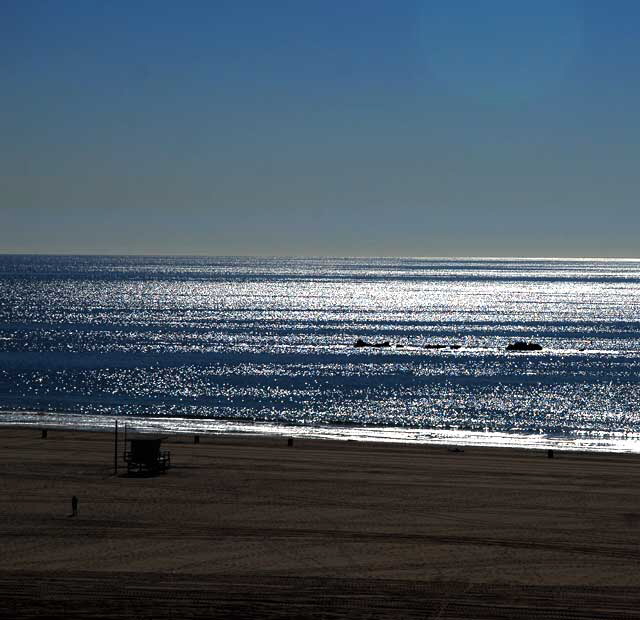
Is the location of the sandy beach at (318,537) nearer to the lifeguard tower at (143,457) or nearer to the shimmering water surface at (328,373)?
the lifeguard tower at (143,457)

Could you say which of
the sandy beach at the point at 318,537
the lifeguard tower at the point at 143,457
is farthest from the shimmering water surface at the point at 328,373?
the lifeguard tower at the point at 143,457

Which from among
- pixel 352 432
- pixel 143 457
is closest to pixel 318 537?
pixel 143 457

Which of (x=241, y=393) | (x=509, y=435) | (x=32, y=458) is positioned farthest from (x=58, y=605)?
(x=241, y=393)

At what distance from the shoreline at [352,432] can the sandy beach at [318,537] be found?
A: 7903 mm

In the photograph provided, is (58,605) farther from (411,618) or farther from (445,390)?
(445,390)

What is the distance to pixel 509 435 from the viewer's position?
57812 millimetres

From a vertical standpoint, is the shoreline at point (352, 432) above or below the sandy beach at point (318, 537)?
below

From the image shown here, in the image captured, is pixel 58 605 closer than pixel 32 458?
Yes

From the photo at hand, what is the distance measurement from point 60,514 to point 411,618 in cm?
1490

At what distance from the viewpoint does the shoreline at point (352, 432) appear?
5372cm

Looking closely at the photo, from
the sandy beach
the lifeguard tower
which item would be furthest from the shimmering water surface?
the lifeguard tower

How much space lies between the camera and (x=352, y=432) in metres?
57.8

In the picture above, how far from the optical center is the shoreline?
53719mm

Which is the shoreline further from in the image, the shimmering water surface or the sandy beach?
the sandy beach
